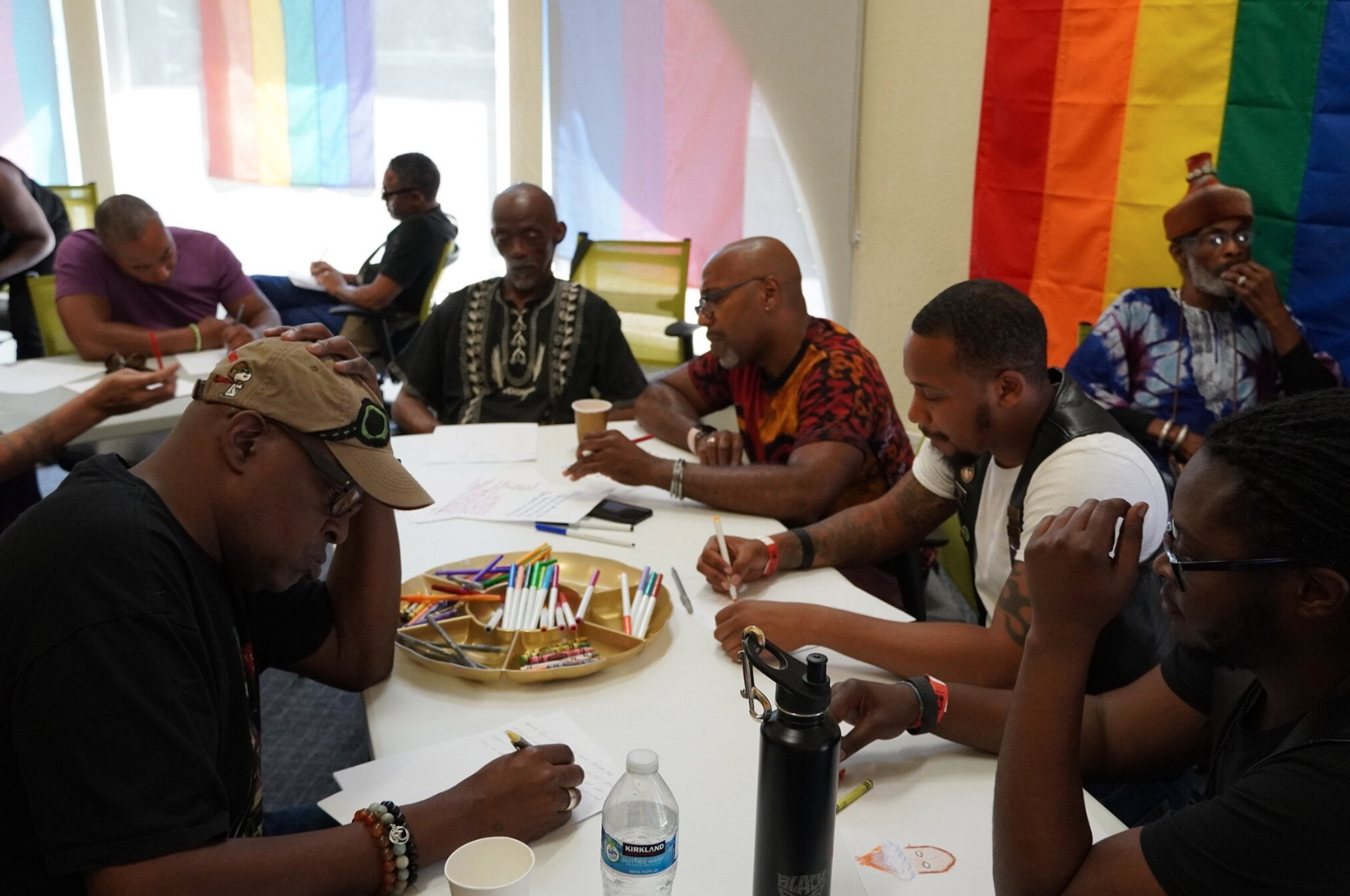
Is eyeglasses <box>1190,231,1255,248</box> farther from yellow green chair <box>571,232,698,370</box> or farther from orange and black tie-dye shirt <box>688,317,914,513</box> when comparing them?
yellow green chair <box>571,232,698,370</box>

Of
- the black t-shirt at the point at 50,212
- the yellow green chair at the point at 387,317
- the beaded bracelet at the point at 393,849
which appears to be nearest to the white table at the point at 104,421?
the yellow green chair at the point at 387,317

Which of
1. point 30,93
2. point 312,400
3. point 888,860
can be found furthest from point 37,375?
point 30,93

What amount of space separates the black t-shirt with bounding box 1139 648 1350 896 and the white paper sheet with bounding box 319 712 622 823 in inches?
25.4

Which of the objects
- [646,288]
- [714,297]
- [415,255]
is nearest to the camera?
Result: [714,297]

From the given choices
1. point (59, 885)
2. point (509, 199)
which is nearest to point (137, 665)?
point (59, 885)

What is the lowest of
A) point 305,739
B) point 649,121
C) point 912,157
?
point 305,739

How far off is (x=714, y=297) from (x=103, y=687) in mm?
1975

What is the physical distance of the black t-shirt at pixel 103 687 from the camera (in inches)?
39.9

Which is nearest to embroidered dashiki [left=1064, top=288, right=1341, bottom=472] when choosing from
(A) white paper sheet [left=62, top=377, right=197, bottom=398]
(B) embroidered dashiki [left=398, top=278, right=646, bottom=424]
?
(B) embroidered dashiki [left=398, top=278, right=646, bottom=424]

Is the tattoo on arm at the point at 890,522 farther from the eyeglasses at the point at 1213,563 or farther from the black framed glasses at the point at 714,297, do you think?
the eyeglasses at the point at 1213,563

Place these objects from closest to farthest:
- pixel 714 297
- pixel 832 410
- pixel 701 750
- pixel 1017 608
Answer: pixel 701 750 → pixel 1017 608 → pixel 832 410 → pixel 714 297

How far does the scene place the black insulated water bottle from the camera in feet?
3.21

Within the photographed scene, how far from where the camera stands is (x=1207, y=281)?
10.6 ft

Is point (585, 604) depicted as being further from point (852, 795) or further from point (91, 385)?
point (91, 385)
